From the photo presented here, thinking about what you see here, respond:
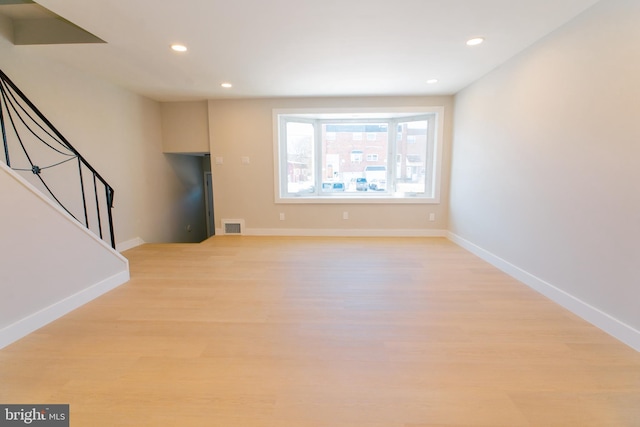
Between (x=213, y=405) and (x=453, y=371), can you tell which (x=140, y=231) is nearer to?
(x=213, y=405)

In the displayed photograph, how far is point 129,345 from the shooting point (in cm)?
171

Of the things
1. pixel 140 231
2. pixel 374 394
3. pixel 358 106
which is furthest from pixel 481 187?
pixel 140 231

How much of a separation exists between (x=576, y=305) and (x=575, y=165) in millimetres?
1125

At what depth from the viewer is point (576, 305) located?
2.10 m

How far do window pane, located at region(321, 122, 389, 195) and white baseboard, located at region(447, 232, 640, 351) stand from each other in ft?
7.85

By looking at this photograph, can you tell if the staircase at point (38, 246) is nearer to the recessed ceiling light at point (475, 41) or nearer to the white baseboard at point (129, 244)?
the white baseboard at point (129, 244)

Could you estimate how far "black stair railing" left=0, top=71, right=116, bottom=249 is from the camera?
102 inches

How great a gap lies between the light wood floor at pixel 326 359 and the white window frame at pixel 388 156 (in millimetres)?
2183

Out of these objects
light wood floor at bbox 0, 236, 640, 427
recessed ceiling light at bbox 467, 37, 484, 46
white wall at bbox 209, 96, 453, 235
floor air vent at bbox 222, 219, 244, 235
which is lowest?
light wood floor at bbox 0, 236, 640, 427

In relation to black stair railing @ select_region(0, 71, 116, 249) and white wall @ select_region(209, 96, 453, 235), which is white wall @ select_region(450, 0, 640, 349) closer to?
white wall @ select_region(209, 96, 453, 235)

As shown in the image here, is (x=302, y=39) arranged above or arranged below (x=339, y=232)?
above

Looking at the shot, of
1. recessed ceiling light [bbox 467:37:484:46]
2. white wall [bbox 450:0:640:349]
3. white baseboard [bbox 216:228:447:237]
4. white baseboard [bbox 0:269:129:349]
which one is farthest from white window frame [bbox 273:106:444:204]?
white baseboard [bbox 0:269:129:349]

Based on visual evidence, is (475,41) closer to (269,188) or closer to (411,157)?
(411,157)

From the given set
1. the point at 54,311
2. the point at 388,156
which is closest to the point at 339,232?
the point at 388,156
